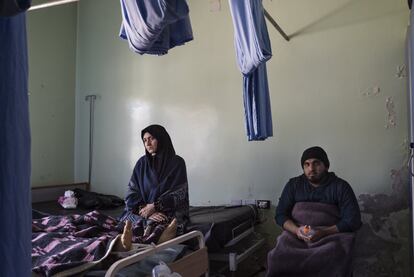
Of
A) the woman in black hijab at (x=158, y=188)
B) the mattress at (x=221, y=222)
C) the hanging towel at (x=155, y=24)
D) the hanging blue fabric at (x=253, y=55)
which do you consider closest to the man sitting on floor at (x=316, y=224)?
the mattress at (x=221, y=222)

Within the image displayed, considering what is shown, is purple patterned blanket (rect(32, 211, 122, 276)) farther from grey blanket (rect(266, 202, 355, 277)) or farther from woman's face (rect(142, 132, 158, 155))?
grey blanket (rect(266, 202, 355, 277))

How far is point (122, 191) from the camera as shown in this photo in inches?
176

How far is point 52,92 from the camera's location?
4.54 meters

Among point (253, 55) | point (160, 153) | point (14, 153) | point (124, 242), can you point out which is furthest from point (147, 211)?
point (14, 153)

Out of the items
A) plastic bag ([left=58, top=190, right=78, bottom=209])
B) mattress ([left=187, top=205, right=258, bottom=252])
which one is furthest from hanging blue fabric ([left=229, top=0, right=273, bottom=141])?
plastic bag ([left=58, top=190, right=78, bottom=209])

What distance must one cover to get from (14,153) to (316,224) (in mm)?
2333

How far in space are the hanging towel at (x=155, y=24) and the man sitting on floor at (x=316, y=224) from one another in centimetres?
144

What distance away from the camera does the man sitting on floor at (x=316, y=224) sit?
255 centimetres

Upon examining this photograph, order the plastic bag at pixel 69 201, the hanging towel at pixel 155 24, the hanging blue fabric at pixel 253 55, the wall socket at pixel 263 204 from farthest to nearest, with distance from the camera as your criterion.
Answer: the plastic bag at pixel 69 201 → the wall socket at pixel 263 204 → the hanging blue fabric at pixel 253 55 → the hanging towel at pixel 155 24

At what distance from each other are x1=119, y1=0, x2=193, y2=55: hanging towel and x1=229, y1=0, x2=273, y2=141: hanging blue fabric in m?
0.33

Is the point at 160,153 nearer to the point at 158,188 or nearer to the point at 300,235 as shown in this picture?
the point at 158,188

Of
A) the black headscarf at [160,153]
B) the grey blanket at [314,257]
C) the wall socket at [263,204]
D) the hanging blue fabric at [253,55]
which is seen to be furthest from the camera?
the wall socket at [263,204]

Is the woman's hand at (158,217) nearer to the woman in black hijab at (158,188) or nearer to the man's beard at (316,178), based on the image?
the woman in black hijab at (158,188)

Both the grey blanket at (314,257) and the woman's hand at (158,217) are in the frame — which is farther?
the woman's hand at (158,217)
